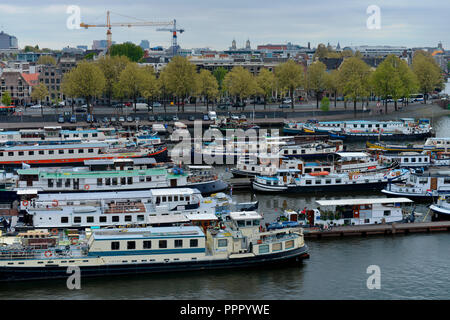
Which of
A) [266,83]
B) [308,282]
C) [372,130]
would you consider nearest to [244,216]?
[308,282]

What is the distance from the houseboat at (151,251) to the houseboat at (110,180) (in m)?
13.6

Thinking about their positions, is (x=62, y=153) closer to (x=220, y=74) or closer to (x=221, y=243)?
(x=221, y=243)

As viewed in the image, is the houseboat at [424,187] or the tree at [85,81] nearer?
the houseboat at [424,187]

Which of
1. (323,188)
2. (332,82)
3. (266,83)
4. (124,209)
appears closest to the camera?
(124,209)

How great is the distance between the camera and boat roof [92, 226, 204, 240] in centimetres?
3447

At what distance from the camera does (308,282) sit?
3394cm

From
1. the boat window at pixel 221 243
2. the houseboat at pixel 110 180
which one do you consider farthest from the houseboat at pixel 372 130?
the boat window at pixel 221 243

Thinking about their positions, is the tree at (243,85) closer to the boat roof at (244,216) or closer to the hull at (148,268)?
the boat roof at (244,216)

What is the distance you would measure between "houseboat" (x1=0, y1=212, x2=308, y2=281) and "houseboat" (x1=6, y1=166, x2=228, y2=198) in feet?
44.7

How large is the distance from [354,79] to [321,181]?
5347 centimetres

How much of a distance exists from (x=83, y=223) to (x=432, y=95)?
114853 millimetres

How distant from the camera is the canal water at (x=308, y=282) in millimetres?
32344
